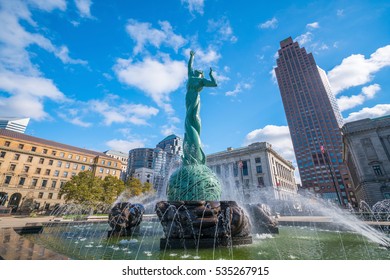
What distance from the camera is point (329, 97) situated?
112938 mm

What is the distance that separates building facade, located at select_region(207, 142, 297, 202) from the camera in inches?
1902

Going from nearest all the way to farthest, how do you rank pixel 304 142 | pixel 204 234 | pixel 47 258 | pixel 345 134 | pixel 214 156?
1. pixel 47 258
2. pixel 204 234
3. pixel 345 134
4. pixel 214 156
5. pixel 304 142

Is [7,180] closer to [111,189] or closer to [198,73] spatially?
[111,189]

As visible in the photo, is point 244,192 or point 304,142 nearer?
point 244,192

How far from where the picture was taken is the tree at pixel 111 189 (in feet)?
128

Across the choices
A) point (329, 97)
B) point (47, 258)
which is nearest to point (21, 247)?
point (47, 258)

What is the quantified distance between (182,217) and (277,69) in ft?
471

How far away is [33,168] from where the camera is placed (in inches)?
1804

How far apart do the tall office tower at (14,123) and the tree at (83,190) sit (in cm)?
14689

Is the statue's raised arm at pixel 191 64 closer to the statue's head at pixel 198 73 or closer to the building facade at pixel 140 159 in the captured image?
the statue's head at pixel 198 73

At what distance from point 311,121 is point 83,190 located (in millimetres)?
115837

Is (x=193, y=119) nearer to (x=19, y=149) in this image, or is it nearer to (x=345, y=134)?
(x=345, y=134)

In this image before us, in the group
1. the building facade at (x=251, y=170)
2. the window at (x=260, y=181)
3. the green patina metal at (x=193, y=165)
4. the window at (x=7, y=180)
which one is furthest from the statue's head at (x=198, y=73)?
the window at (x=7, y=180)

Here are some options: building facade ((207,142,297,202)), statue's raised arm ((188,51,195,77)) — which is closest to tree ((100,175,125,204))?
building facade ((207,142,297,202))
